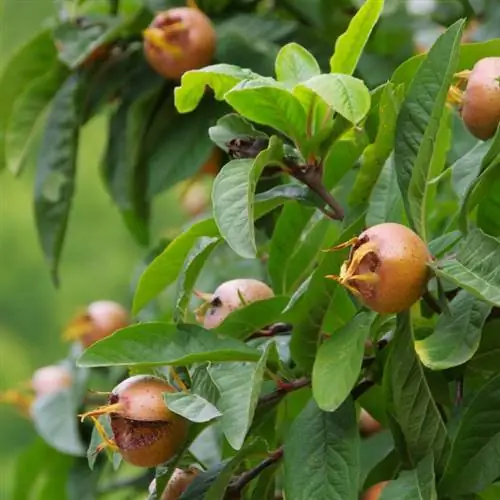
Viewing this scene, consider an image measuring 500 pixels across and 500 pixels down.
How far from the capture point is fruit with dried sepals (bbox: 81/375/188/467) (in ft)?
2.37

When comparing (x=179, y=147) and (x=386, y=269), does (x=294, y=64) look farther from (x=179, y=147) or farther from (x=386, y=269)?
(x=179, y=147)

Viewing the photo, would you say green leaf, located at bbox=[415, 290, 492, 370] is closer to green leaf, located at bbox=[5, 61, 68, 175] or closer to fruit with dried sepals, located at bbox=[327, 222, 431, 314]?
fruit with dried sepals, located at bbox=[327, 222, 431, 314]

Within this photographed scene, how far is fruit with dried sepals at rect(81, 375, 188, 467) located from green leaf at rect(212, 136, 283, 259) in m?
0.11

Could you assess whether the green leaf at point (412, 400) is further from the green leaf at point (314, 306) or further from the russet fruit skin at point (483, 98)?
the russet fruit skin at point (483, 98)

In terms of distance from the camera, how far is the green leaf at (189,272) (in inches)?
30.2

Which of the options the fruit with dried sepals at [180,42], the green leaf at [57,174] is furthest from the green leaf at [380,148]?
the green leaf at [57,174]

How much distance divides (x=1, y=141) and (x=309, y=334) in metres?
0.70

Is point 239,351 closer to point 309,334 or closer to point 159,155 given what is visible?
point 309,334

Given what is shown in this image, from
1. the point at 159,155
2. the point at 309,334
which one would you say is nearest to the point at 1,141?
the point at 159,155

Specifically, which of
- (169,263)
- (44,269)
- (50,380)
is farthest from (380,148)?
(44,269)

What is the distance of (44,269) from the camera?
3922 millimetres

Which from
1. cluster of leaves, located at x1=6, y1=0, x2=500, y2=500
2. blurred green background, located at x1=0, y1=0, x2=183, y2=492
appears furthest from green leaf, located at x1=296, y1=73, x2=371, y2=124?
blurred green background, located at x1=0, y1=0, x2=183, y2=492

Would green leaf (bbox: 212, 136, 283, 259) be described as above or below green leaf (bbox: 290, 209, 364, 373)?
above

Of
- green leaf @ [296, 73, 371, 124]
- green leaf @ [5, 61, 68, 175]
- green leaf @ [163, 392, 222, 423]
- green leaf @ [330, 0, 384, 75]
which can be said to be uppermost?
green leaf @ [296, 73, 371, 124]
